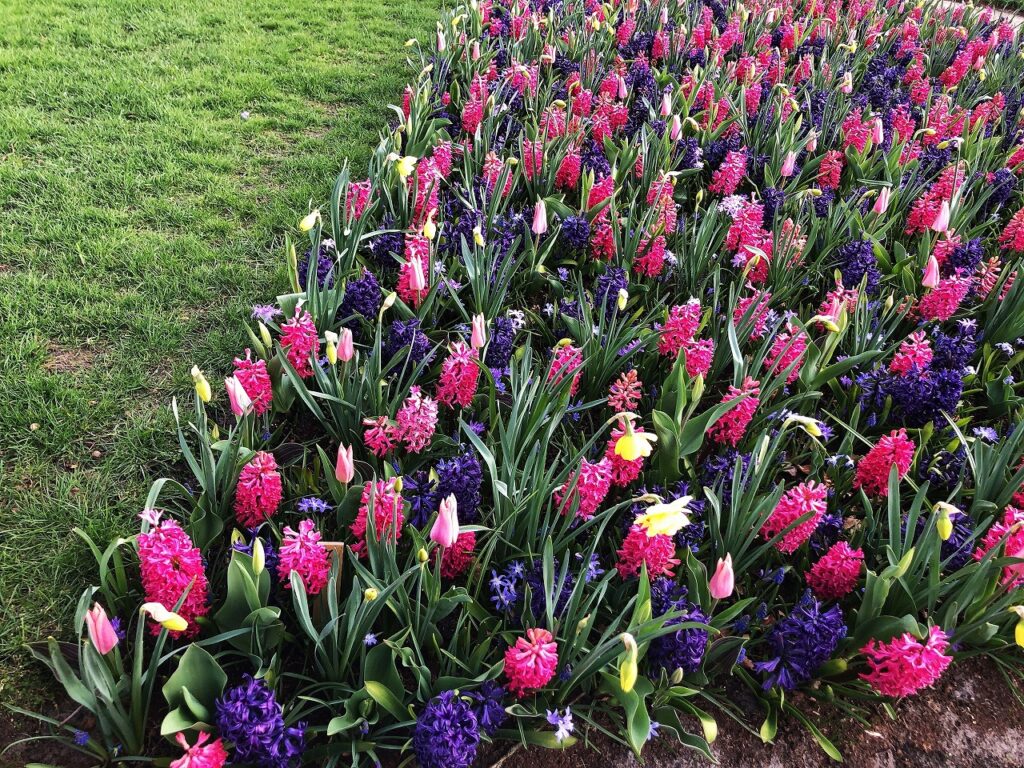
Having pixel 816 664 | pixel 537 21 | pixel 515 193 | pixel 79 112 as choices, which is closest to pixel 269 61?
pixel 79 112

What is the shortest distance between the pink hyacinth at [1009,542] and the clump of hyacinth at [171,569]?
5.52 feet

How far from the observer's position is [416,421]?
1815mm

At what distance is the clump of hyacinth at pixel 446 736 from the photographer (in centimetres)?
131

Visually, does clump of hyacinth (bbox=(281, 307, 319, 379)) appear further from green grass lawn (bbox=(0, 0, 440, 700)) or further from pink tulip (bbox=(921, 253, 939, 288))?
pink tulip (bbox=(921, 253, 939, 288))

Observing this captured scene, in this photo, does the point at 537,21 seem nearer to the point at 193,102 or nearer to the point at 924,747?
the point at 193,102

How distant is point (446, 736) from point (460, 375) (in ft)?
3.09

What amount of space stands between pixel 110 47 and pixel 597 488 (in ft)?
14.0

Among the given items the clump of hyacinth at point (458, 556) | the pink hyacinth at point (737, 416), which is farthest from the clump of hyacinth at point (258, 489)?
the pink hyacinth at point (737, 416)

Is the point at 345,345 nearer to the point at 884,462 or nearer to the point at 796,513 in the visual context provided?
the point at 796,513

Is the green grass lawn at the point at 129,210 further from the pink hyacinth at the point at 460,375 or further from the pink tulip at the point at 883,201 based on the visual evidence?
the pink tulip at the point at 883,201

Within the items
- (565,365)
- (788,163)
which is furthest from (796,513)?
(788,163)

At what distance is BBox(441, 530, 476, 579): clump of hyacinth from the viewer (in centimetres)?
166

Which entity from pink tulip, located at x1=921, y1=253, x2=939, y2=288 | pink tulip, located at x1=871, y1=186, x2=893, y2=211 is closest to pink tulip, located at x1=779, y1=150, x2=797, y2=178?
pink tulip, located at x1=871, y1=186, x2=893, y2=211

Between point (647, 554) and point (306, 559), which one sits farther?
point (647, 554)
